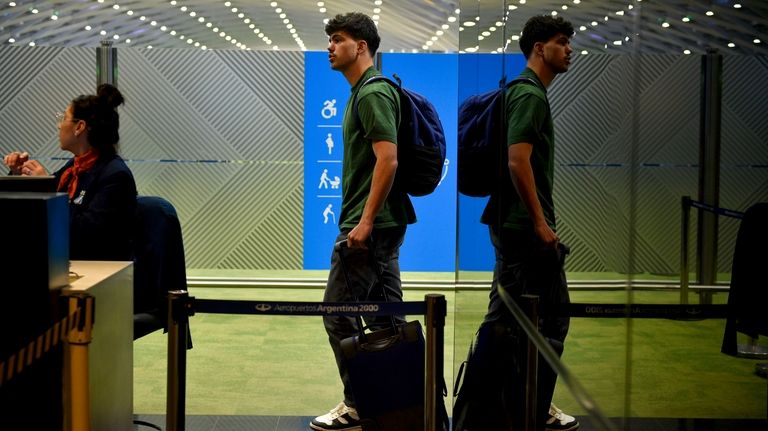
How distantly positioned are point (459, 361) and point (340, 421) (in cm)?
66

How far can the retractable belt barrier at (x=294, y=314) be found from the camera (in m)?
3.45

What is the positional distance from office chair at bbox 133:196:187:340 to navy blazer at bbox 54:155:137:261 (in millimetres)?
51

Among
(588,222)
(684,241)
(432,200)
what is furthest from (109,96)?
(432,200)

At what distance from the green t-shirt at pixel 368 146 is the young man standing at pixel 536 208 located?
125 cm

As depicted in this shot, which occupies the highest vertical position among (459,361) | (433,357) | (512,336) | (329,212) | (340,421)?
(329,212)

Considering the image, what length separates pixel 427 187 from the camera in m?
4.53

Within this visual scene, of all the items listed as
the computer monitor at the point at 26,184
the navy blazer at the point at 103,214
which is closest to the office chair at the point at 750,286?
the computer monitor at the point at 26,184

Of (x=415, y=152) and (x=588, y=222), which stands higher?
(x=415, y=152)

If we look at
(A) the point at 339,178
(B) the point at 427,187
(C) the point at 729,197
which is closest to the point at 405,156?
(B) the point at 427,187

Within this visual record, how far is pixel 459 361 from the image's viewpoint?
13.8 ft

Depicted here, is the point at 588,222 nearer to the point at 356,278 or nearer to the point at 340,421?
the point at 356,278

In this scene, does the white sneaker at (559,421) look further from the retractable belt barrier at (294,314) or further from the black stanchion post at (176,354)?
the black stanchion post at (176,354)

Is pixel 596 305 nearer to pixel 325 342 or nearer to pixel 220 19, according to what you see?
pixel 325 342

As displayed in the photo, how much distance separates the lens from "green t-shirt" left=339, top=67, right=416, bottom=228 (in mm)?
4340
